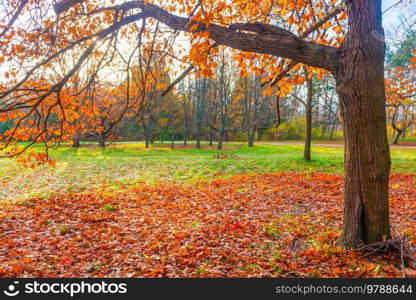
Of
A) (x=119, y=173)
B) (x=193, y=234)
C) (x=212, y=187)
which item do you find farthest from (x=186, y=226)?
(x=119, y=173)

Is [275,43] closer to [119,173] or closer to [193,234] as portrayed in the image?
Result: [193,234]

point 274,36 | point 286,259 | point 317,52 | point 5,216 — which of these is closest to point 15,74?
point 5,216

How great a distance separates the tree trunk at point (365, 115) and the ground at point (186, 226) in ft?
2.34

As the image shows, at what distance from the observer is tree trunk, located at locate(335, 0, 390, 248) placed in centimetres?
346

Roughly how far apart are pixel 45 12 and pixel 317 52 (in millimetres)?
5617

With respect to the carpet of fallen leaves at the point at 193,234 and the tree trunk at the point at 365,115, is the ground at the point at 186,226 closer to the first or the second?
the carpet of fallen leaves at the point at 193,234

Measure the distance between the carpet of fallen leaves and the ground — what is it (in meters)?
0.02

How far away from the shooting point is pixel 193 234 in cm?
550

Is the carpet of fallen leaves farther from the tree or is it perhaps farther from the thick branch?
the thick branch

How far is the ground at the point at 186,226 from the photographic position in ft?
13.1

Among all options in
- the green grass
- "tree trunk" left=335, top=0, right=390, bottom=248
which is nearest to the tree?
"tree trunk" left=335, top=0, right=390, bottom=248

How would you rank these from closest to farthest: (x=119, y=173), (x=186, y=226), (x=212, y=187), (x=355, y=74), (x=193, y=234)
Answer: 1. (x=355, y=74)
2. (x=193, y=234)
3. (x=186, y=226)
4. (x=212, y=187)
5. (x=119, y=173)

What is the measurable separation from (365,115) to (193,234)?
3.82 metres

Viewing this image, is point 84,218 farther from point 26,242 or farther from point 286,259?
point 286,259
